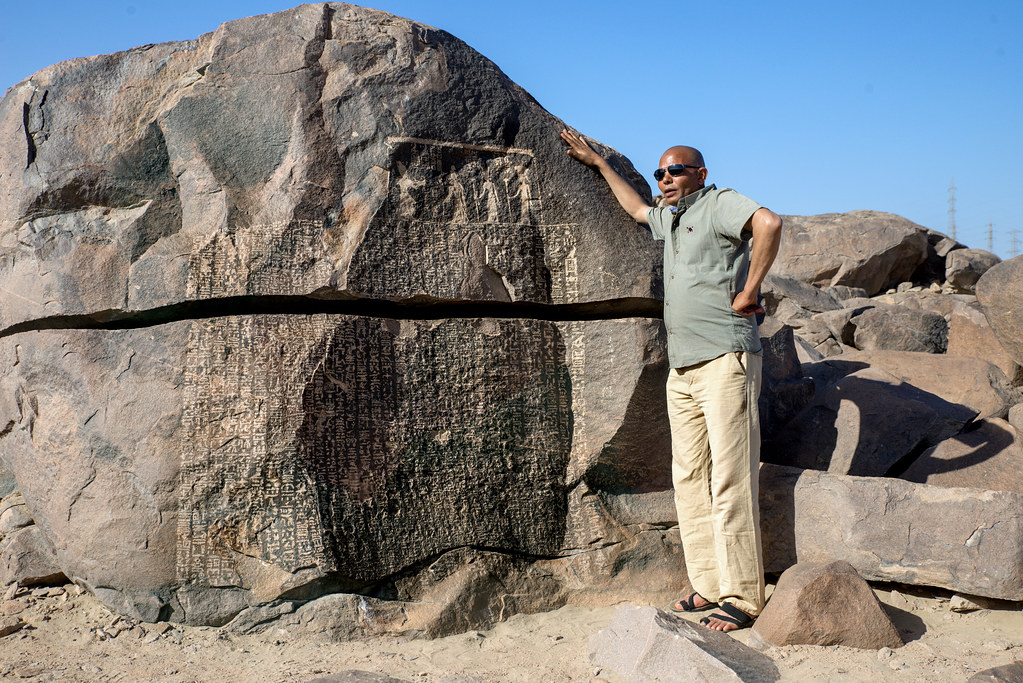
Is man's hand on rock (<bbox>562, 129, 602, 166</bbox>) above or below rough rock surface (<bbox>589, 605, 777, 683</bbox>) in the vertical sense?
above

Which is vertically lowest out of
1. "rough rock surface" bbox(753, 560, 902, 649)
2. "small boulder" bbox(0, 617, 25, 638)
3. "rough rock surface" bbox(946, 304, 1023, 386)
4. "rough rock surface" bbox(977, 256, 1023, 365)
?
"small boulder" bbox(0, 617, 25, 638)

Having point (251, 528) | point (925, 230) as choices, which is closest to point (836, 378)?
point (251, 528)

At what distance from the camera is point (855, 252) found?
12352 millimetres

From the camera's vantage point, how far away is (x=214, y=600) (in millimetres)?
3395

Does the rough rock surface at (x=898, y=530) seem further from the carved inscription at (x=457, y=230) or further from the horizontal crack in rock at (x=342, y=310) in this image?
the carved inscription at (x=457, y=230)

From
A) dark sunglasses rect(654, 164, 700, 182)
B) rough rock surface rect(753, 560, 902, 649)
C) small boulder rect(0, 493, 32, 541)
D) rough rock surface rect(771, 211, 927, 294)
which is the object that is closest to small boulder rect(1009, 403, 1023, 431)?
rough rock surface rect(753, 560, 902, 649)

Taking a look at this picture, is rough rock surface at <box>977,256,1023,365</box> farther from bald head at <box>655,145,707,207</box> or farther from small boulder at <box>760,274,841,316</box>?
small boulder at <box>760,274,841,316</box>

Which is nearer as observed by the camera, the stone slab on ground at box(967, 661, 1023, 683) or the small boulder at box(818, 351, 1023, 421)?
the stone slab on ground at box(967, 661, 1023, 683)

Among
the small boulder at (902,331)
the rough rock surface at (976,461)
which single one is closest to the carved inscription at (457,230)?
the rough rock surface at (976,461)

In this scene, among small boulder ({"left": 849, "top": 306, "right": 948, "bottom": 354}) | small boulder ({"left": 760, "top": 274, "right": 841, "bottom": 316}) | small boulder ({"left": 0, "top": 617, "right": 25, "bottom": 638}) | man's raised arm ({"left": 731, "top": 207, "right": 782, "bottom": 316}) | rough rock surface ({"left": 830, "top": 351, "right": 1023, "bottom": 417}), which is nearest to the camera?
man's raised arm ({"left": 731, "top": 207, "right": 782, "bottom": 316})

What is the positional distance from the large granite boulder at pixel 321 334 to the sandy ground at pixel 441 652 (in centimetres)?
12

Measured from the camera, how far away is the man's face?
3.63 meters

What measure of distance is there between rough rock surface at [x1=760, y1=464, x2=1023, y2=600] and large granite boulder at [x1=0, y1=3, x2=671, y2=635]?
0.53 metres

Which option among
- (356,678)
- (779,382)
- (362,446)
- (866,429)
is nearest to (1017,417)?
(866,429)
